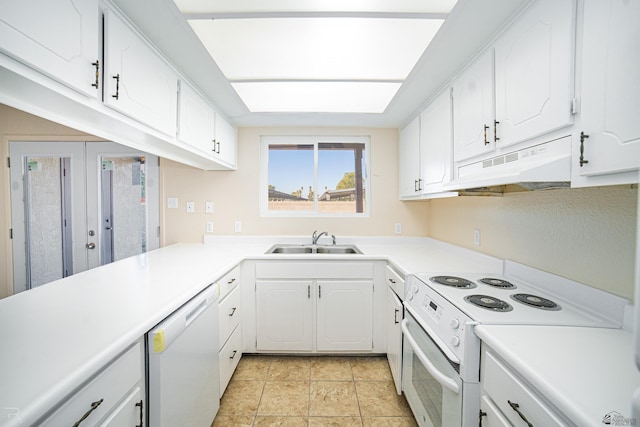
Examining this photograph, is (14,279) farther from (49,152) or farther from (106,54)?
(106,54)

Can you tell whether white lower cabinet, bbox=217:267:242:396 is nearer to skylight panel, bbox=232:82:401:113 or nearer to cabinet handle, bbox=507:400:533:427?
skylight panel, bbox=232:82:401:113

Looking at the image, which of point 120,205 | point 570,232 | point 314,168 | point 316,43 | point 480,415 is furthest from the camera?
point 314,168

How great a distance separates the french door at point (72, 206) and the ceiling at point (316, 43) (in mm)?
1396

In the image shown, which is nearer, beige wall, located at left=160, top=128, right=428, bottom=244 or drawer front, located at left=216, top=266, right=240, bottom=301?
drawer front, located at left=216, top=266, right=240, bottom=301

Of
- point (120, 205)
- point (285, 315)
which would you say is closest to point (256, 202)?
point (285, 315)

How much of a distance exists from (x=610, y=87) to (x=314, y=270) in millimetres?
1893

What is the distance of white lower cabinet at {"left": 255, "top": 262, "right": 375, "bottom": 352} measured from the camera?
2180 millimetres

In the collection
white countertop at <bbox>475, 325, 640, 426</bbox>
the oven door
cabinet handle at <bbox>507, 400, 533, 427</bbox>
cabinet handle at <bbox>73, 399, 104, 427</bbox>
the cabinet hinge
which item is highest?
the cabinet hinge

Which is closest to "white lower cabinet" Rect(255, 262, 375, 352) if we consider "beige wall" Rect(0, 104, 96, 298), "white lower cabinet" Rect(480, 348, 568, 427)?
"white lower cabinet" Rect(480, 348, 568, 427)

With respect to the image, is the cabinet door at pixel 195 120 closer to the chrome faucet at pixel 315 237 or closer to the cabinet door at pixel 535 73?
the chrome faucet at pixel 315 237

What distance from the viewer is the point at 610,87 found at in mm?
731

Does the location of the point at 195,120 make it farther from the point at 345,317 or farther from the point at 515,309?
the point at 515,309

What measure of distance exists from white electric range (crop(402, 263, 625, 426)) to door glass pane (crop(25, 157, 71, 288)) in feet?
10.6

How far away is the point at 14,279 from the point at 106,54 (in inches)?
111
